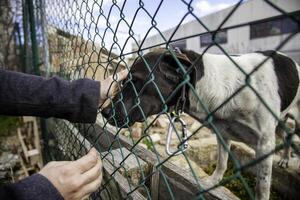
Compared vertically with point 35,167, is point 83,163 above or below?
above

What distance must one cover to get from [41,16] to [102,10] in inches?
123

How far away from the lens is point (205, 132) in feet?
17.5

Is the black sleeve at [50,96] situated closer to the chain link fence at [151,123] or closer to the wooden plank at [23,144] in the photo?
the chain link fence at [151,123]

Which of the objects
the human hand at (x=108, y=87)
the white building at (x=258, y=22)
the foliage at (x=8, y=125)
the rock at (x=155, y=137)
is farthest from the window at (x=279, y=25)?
the foliage at (x=8, y=125)

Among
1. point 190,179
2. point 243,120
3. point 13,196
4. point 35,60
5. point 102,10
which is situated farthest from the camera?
point 35,60

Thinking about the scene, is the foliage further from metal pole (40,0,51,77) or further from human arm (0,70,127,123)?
human arm (0,70,127,123)

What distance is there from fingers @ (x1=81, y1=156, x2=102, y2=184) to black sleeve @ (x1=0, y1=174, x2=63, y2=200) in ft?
0.35

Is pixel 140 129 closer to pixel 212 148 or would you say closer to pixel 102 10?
pixel 212 148

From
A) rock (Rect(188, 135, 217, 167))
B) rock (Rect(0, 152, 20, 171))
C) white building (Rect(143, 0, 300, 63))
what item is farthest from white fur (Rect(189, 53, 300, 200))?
rock (Rect(0, 152, 20, 171))

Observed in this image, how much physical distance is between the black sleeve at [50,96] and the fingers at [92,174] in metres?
0.44

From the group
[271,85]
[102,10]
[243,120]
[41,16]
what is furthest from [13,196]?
[41,16]

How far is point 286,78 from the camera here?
283 centimetres

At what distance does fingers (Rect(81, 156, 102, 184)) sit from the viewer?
1.10 metres

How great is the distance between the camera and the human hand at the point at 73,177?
1.04 meters
